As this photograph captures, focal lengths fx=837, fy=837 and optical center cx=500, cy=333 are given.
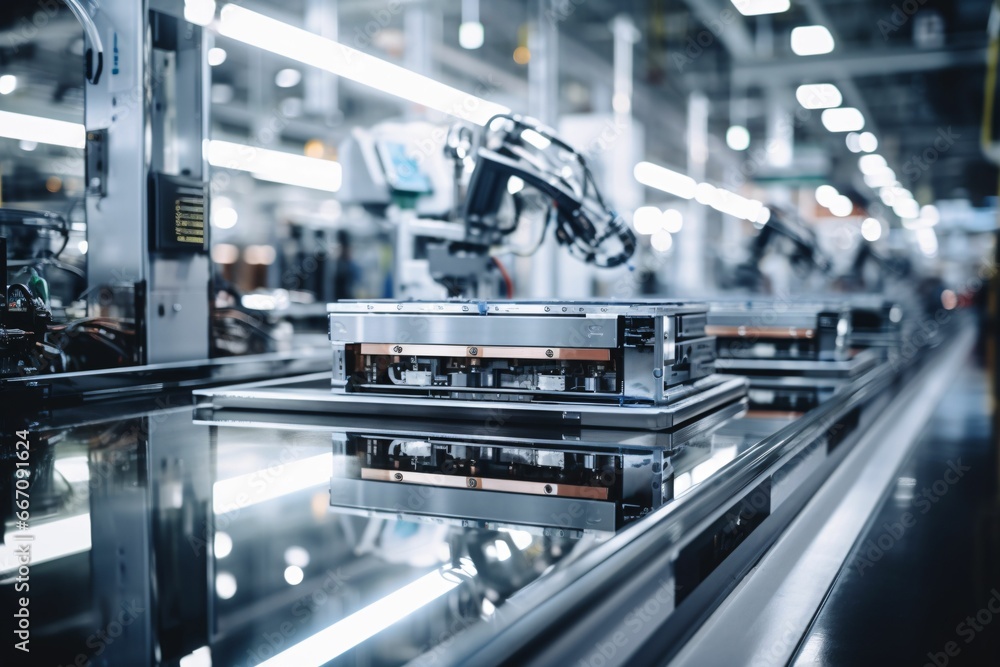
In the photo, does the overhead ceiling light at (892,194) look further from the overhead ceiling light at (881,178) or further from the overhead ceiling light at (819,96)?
the overhead ceiling light at (819,96)

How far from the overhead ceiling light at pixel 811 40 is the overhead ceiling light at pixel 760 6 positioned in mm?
1298

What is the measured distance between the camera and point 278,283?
12516 millimetres

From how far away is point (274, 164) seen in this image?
10.4 m

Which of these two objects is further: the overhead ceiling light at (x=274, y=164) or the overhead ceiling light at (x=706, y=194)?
the overhead ceiling light at (x=706, y=194)

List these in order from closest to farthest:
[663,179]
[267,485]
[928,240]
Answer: [267,485], [663,179], [928,240]

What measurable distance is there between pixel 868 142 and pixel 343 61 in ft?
55.7

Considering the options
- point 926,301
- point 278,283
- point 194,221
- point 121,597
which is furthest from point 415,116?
point 926,301

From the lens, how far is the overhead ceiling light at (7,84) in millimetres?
6324

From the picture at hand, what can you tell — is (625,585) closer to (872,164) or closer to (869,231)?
(869,231)

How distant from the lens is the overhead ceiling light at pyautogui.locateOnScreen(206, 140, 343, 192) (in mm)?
9594

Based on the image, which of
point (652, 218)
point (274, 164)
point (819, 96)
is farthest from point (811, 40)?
point (274, 164)

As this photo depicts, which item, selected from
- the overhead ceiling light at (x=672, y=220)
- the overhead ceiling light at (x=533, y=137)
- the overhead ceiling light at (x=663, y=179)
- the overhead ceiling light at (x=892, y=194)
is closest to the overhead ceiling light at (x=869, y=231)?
the overhead ceiling light at (x=663, y=179)

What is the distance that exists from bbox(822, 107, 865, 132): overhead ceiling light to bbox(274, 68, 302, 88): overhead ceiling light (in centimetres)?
1008

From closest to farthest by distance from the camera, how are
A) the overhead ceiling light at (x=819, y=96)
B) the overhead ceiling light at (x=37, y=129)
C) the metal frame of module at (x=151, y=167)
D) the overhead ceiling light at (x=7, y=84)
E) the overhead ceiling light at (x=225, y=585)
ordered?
the overhead ceiling light at (x=225, y=585) < the metal frame of module at (x=151, y=167) < the overhead ceiling light at (x=37, y=129) < the overhead ceiling light at (x=7, y=84) < the overhead ceiling light at (x=819, y=96)
